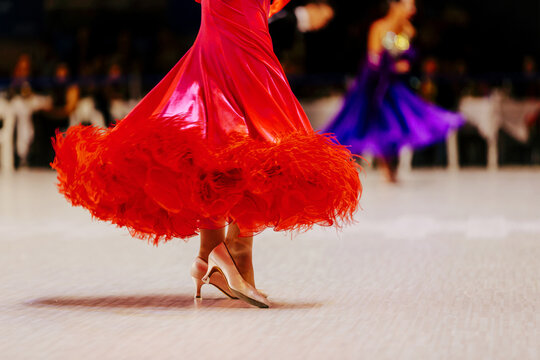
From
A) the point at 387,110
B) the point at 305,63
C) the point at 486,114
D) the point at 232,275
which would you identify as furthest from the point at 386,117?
the point at 232,275

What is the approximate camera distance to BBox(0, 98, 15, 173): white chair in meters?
9.46

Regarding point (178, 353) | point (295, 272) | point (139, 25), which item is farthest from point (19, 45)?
point (178, 353)

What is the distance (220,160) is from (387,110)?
15.6 ft

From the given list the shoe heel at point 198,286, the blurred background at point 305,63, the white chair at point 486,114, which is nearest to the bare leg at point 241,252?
the shoe heel at point 198,286

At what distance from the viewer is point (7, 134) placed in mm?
9523

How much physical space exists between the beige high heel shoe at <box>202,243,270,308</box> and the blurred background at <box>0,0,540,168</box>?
668 cm

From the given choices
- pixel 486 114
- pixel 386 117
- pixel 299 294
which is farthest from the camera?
pixel 486 114

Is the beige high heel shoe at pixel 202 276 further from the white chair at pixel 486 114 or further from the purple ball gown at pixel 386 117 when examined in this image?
the white chair at pixel 486 114

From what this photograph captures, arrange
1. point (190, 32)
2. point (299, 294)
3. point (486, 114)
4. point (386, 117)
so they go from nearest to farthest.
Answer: point (299, 294) → point (386, 117) → point (486, 114) → point (190, 32)

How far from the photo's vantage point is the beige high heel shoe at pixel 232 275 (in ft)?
7.84

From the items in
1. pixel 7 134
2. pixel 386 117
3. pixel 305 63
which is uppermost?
pixel 305 63

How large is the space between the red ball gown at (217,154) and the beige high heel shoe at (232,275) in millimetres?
78

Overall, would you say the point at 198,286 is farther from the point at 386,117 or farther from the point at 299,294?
the point at 386,117

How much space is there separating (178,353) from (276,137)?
0.76 metres
